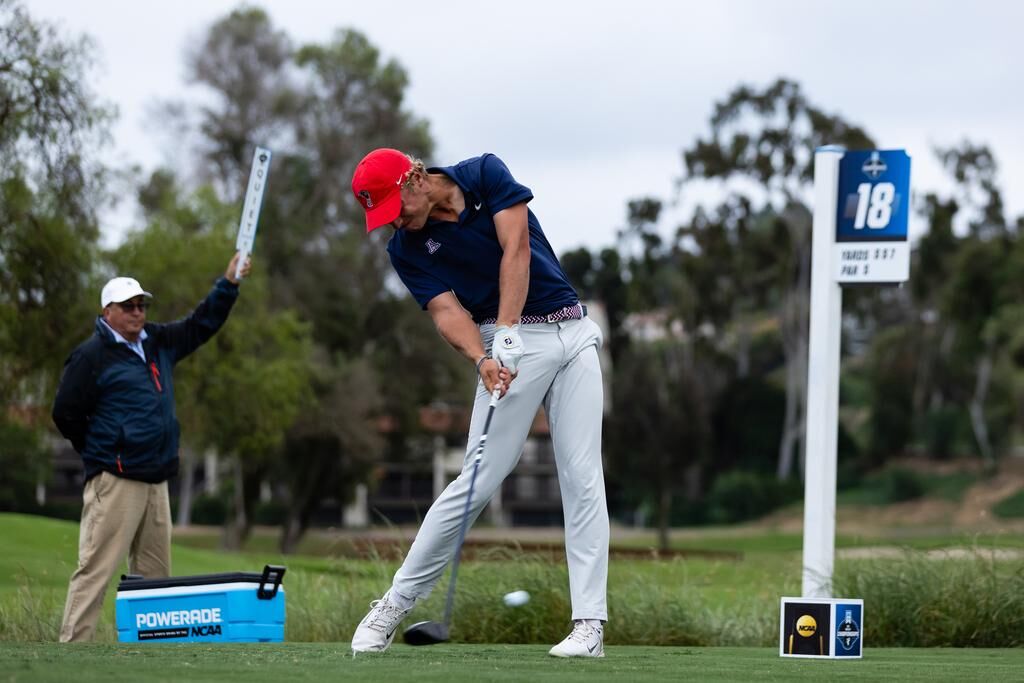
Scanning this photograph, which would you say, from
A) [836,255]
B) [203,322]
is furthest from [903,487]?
[203,322]

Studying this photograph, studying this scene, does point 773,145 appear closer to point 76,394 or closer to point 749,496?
point 749,496

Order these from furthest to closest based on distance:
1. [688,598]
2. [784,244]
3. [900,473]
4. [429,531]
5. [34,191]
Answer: [900,473] < [784,244] < [34,191] < [688,598] < [429,531]

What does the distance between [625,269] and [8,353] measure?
3872 cm

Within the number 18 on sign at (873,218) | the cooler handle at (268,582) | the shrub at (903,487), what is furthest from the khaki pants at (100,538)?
the shrub at (903,487)

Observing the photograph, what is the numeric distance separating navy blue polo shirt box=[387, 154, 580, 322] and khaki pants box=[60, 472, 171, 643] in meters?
2.69

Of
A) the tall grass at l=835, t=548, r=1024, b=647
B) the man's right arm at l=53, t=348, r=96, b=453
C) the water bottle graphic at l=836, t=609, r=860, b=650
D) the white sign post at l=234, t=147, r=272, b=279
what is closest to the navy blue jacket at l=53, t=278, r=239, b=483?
the man's right arm at l=53, t=348, r=96, b=453

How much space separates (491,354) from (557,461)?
52cm

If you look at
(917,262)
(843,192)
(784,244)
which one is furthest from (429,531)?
(917,262)

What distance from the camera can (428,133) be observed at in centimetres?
4656

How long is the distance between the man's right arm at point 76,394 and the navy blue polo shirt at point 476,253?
8.48ft

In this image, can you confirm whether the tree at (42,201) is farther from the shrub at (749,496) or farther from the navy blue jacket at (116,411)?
the shrub at (749,496)

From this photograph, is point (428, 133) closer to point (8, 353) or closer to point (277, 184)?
point (277, 184)

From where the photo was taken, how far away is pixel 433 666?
5250mm

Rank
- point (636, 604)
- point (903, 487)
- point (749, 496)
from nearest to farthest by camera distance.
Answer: point (636, 604), point (903, 487), point (749, 496)
